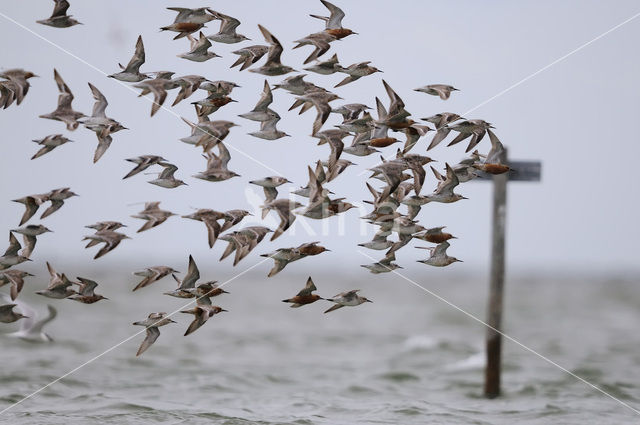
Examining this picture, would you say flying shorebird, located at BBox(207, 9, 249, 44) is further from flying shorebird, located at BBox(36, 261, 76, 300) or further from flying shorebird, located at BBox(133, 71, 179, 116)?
flying shorebird, located at BBox(36, 261, 76, 300)

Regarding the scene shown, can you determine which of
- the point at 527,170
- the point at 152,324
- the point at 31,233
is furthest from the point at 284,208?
the point at 527,170

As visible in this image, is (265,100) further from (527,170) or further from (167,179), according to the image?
(527,170)

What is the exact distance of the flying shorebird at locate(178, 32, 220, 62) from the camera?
13688 mm

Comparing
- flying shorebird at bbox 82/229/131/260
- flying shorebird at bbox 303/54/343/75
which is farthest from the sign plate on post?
flying shorebird at bbox 82/229/131/260

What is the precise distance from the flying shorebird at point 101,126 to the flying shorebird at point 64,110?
0.42ft

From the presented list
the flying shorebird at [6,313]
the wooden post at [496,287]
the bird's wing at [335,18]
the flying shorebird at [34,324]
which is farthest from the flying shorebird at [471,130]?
the flying shorebird at [34,324]

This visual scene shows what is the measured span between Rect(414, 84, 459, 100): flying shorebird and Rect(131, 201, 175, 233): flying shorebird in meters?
3.70

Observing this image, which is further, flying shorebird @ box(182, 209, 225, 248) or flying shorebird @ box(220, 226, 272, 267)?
flying shorebird @ box(220, 226, 272, 267)

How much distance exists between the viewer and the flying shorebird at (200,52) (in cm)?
1369

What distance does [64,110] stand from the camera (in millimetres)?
13578

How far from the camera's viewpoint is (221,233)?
13.3 metres

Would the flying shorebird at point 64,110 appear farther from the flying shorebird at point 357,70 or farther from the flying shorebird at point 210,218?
the flying shorebird at point 357,70

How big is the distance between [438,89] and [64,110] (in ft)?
16.1

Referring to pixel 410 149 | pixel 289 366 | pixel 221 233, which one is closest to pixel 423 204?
pixel 410 149
